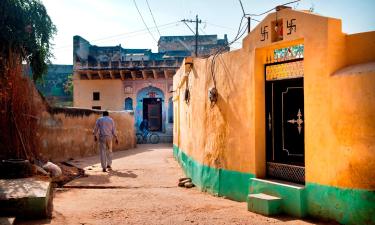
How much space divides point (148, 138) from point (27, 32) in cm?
1474

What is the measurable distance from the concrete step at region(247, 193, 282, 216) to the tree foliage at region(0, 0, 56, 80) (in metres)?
7.25

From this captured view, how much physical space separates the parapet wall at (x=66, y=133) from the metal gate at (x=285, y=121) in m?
6.48

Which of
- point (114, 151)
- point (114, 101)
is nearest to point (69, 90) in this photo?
point (114, 101)

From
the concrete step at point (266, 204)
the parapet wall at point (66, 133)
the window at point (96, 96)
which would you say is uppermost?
the window at point (96, 96)

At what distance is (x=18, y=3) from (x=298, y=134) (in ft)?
29.6

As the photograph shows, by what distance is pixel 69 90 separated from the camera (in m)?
34.2

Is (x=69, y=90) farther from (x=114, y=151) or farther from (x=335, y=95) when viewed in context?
(x=335, y=95)

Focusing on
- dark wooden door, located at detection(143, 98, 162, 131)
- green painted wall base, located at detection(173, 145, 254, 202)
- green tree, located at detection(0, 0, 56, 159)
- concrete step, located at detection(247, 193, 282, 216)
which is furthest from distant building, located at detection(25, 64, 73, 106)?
concrete step, located at detection(247, 193, 282, 216)

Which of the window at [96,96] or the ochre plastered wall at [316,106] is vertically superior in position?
the window at [96,96]

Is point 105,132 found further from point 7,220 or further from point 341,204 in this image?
point 341,204

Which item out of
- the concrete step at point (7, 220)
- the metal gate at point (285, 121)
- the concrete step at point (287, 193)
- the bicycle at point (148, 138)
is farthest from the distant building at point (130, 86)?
the concrete step at point (7, 220)

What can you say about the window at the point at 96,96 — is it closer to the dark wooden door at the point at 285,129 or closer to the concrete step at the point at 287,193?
the dark wooden door at the point at 285,129

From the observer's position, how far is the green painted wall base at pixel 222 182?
6.20 m

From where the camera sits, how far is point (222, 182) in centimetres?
679
